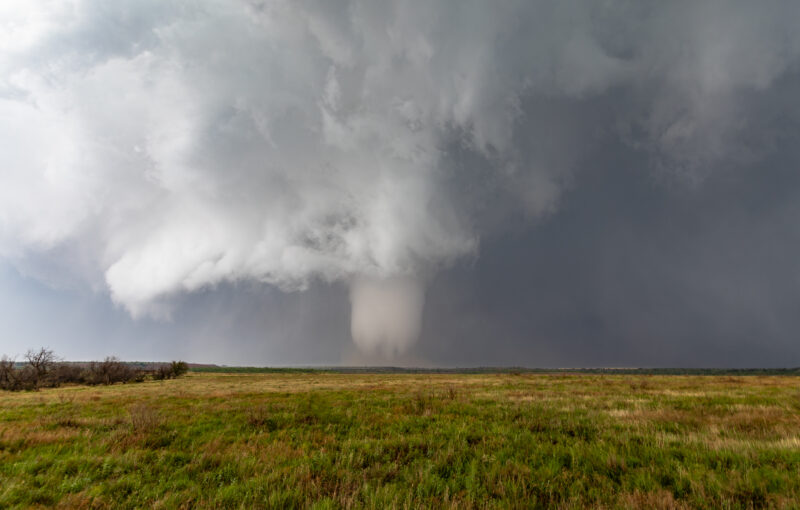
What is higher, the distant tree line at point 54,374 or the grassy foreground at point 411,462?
the grassy foreground at point 411,462

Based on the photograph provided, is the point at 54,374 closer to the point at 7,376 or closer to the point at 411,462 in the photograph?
the point at 7,376

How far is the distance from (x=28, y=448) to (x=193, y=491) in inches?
258

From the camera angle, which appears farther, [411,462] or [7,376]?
[7,376]

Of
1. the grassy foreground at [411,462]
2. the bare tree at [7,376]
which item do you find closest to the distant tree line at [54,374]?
the bare tree at [7,376]

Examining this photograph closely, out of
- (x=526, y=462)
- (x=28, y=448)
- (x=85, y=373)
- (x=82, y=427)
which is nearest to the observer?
(x=526, y=462)

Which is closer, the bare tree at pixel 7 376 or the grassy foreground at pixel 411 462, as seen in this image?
the grassy foreground at pixel 411 462

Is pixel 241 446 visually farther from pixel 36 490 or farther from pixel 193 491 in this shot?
pixel 36 490

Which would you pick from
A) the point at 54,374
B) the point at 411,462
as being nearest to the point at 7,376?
the point at 54,374

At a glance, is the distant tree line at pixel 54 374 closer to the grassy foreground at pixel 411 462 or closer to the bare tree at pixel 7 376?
the bare tree at pixel 7 376

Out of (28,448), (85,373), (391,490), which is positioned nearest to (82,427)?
(28,448)

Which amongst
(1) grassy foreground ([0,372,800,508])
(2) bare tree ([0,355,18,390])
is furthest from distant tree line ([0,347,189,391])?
(1) grassy foreground ([0,372,800,508])

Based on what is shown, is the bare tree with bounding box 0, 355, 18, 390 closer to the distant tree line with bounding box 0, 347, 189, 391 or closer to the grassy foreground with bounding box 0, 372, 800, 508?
the distant tree line with bounding box 0, 347, 189, 391

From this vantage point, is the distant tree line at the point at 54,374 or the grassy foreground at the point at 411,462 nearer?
the grassy foreground at the point at 411,462

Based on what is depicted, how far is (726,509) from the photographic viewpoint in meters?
4.67
